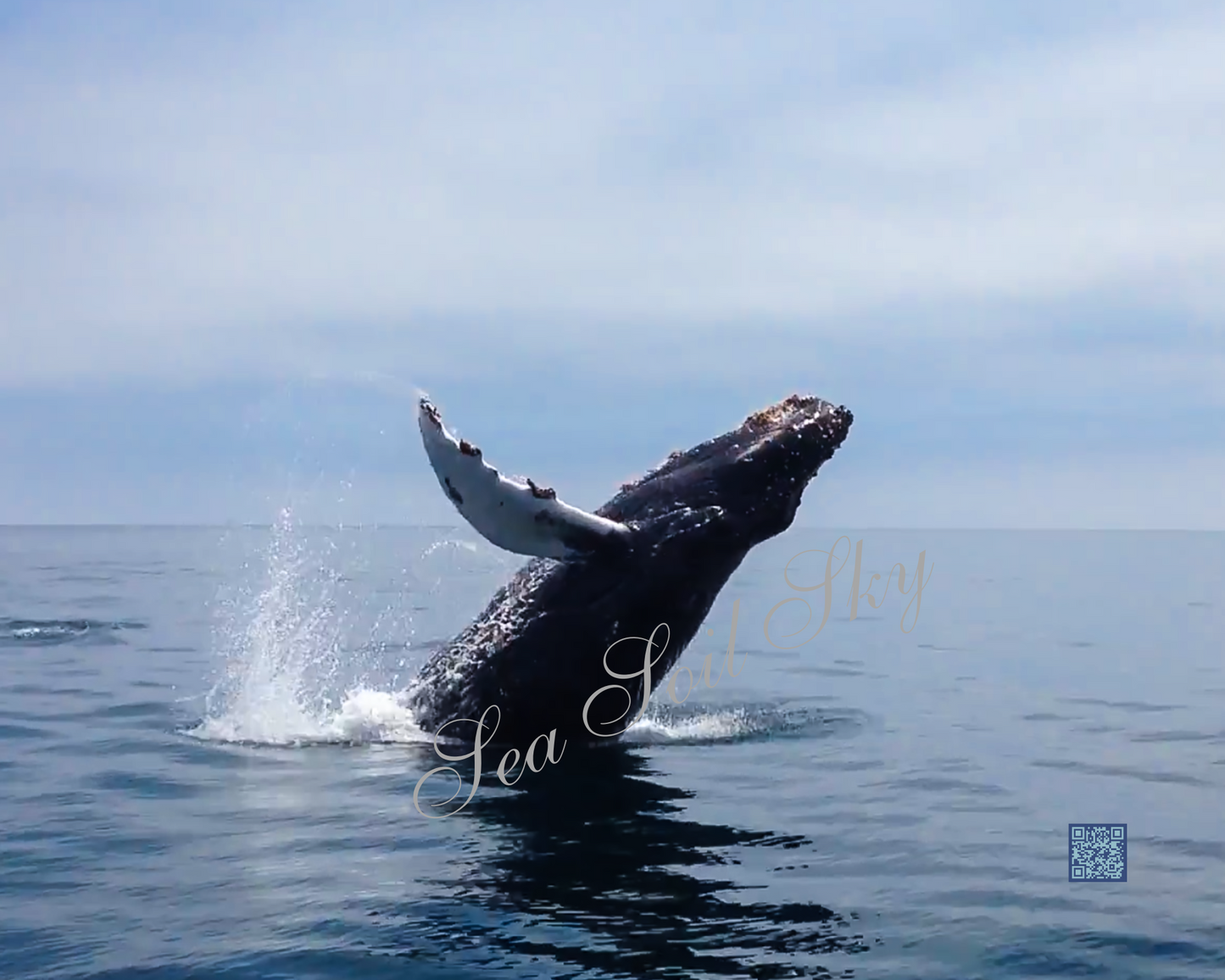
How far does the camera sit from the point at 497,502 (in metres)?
10.2

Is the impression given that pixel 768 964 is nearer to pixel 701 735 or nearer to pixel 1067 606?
pixel 701 735

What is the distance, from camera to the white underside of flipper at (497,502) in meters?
10.0

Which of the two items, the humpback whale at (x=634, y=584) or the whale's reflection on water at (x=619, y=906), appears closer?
the whale's reflection on water at (x=619, y=906)

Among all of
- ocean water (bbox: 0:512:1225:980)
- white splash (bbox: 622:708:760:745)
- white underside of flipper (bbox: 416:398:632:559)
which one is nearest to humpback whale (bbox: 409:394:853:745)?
white underside of flipper (bbox: 416:398:632:559)

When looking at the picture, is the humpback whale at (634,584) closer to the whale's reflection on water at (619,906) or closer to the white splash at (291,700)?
the white splash at (291,700)

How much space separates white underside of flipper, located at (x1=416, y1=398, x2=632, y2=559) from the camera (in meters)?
10.0

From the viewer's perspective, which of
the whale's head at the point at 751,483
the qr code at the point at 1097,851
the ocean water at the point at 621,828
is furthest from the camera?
the whale's head at the point at 751,483

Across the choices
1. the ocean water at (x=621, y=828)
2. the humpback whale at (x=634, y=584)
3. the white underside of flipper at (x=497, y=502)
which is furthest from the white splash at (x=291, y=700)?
the white underside of flipper at (x=497, y=502)

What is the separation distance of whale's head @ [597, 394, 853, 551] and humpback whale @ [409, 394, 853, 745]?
0.01m

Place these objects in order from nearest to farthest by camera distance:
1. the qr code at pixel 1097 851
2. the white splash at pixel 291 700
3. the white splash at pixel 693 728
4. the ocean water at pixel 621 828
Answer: the ocean water at pixel 621 828
the qr code at pixel 1097 851
the white splash at pixel 291 700
the white splash at pixel 693 728

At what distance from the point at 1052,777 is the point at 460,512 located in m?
5.82

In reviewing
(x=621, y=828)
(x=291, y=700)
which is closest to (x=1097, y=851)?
(x=621, y=828)

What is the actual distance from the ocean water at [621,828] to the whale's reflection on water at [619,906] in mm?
26

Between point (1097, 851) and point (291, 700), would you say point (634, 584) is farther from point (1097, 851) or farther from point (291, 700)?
point (291, 700)
